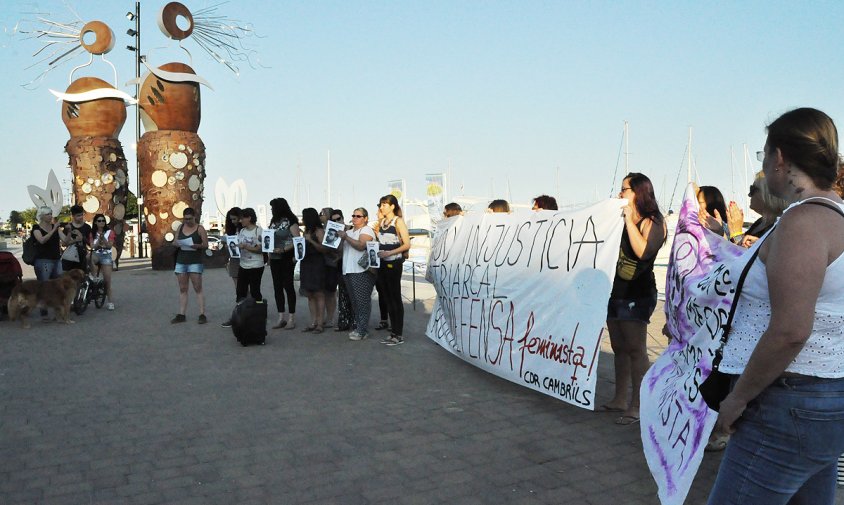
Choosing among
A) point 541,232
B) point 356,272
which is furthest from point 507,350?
point 356,272

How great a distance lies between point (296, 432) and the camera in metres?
5.04

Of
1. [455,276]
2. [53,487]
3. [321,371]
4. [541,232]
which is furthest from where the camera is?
[455,276]

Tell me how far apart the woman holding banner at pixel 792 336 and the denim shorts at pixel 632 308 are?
314 centimetres

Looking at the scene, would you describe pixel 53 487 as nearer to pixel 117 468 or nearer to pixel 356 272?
pixel 117 468

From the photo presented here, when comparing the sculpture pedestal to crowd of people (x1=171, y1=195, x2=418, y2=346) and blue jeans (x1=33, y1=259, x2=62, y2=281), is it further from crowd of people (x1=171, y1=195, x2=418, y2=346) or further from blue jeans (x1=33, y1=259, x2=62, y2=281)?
crowd of people (x1=171, y1=195, x2=418, y2=346)

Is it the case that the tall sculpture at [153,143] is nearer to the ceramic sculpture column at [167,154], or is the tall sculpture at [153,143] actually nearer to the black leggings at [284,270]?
the ceramic sculpture column at [167,154]

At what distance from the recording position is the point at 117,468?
430 centimetres

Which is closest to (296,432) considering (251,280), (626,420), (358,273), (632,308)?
(626,420)

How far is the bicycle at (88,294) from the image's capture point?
11.4m

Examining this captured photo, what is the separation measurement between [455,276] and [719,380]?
5.65m

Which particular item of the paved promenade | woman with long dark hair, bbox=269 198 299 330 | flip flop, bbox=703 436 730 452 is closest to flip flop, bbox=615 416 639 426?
the paved promenade

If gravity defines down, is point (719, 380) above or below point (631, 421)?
above

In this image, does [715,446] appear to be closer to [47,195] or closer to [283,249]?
[283,249]

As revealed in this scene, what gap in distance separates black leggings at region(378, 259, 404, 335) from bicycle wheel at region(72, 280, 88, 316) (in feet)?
19.9
